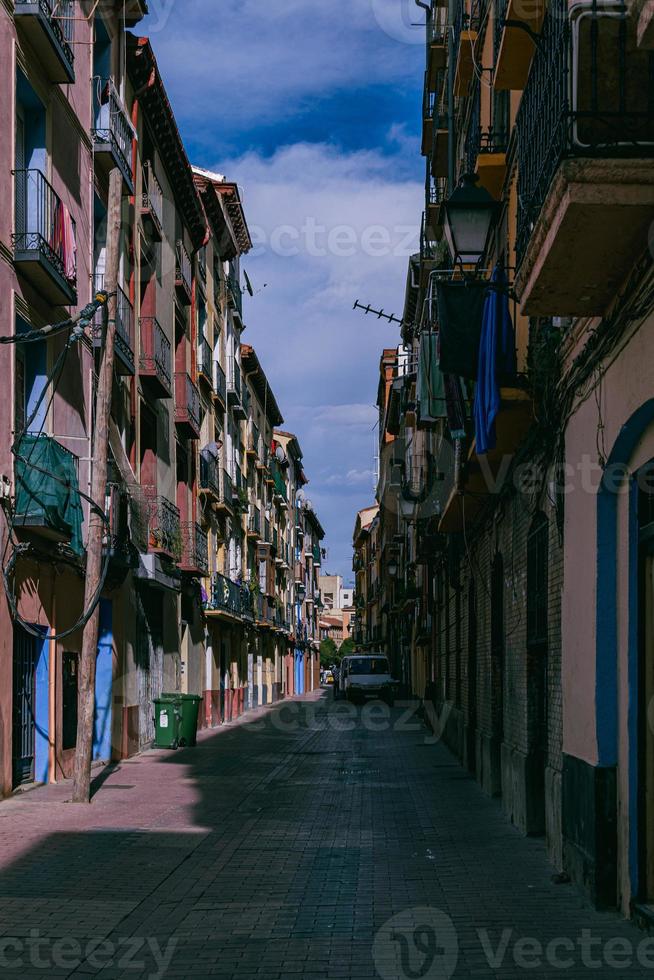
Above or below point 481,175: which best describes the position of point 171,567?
below

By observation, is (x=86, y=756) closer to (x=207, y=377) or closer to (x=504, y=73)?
(x=504, y=73)

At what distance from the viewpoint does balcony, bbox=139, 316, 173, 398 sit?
A: 22.3 metres

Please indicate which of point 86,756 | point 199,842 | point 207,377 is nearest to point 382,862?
point 199,842

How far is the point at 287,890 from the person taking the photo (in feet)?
29.2

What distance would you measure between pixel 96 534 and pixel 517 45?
7197mm

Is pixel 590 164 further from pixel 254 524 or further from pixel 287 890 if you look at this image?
pixel 254 524

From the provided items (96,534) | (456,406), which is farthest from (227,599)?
(456,406)

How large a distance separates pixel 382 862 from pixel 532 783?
2.16 metres

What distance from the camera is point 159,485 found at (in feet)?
79.9

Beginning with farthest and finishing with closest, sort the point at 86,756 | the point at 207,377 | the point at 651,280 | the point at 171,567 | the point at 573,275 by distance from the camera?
the point at 207,377 → the point at 171,567 → the point at 86,756 → the point at 573,275 → the point at 651,280

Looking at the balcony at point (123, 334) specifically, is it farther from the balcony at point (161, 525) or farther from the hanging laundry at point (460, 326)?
the hanging laundry at point (460, 326)

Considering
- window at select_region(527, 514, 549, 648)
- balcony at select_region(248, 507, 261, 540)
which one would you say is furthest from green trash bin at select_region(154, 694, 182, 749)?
balcony at select_region(248, 507, 261, 540)

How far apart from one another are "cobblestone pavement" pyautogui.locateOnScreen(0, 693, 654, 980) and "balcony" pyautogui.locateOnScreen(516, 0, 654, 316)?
406 cm

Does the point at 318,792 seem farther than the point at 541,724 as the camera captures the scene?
Yes
